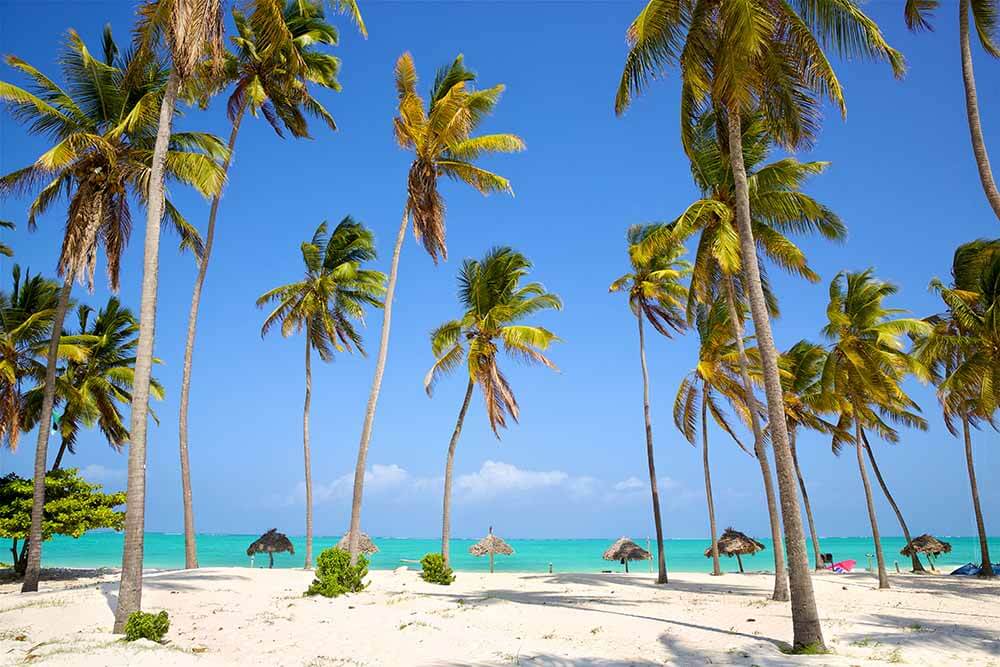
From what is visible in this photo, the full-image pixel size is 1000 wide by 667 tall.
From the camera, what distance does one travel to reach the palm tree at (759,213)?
612 inches

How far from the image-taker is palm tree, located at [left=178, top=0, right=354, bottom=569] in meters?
18.9

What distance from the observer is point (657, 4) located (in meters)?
11.7

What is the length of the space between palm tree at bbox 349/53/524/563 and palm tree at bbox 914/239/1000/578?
1472 cm

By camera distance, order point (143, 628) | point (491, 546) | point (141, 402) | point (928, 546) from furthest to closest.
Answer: point (928, 546) < point (491, 546) < point (141, 402) < point (143, 628)

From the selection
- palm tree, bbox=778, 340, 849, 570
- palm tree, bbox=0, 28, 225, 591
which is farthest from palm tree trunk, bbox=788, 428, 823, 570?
palm tree, bbox=0, 28, 225, 591

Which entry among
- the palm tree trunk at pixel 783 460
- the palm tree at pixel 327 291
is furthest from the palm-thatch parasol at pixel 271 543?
the palm tree trunk at pixel 783 460

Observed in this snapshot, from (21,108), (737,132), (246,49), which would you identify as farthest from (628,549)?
(21,108)

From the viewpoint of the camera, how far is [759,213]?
16.3 metres

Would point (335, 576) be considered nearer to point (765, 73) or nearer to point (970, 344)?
point (765, 73)

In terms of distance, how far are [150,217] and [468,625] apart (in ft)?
32.1

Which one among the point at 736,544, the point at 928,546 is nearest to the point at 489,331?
the point at 736,544

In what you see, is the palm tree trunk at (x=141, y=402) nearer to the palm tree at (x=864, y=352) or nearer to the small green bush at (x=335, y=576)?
the small green bush at (x=335, y=576)

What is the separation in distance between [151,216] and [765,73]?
11.9m

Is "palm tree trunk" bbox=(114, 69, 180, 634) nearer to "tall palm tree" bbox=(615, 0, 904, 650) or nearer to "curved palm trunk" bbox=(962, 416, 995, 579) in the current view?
"tall palm tree" bbox=(615, 0, 904, 650)
